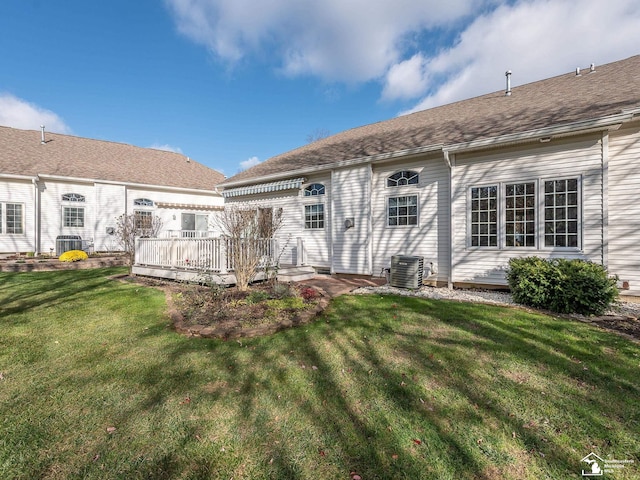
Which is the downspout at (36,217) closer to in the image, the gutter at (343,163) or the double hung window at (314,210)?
the gutter at (343,163)

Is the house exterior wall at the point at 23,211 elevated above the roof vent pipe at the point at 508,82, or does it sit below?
below

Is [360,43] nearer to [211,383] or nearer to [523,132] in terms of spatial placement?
[523,132]

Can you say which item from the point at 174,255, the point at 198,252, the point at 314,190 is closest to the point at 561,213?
the point at 314,190

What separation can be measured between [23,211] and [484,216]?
2078 cm

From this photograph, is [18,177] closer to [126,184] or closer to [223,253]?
[126,184]

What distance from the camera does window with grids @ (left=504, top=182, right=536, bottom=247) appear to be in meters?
7.63

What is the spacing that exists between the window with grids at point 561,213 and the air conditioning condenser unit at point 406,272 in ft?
10.5

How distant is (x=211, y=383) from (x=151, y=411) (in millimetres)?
670

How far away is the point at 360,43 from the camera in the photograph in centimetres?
1430

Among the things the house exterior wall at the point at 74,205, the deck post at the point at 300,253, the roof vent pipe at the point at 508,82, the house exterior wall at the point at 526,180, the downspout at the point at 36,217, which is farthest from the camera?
the downspout at the point at 36,217

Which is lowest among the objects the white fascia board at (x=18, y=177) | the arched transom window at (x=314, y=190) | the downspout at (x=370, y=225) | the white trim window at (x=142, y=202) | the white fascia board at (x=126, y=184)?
the downspout at (x=370, y=225)

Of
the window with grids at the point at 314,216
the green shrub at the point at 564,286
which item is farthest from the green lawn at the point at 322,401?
the window with grids at the point at 314,216

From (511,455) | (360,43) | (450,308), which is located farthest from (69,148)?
(511,455)

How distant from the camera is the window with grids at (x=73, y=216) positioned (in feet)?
52.3
